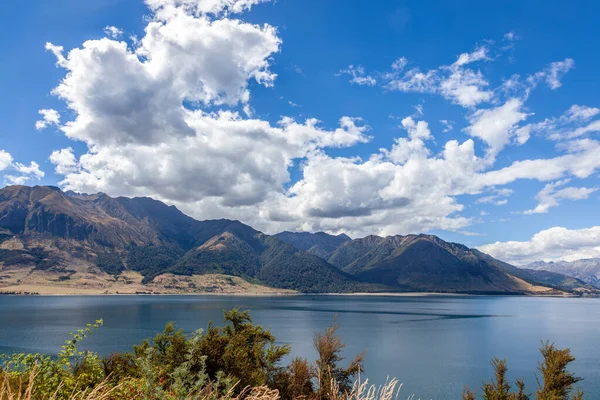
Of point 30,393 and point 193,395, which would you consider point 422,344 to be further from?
point 30,393

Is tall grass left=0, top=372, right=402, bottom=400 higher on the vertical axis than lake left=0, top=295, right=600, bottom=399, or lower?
higher

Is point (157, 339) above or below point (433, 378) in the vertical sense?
above

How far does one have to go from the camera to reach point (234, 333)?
49.6 meters

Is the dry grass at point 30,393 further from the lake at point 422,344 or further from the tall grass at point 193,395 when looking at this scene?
the lake at point 422,344

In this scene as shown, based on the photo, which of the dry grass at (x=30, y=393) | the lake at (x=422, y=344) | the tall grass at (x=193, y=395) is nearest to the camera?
the dry grass at (x=30, y=393)

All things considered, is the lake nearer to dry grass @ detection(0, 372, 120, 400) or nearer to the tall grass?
the tall grass

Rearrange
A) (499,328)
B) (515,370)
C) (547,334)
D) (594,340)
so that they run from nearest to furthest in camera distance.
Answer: (515,370) → (594,340) → (547,334) → (499,328)

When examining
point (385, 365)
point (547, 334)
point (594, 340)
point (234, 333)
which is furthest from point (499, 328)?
point (234, 333)

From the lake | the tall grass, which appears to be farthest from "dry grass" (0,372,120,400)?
the lake

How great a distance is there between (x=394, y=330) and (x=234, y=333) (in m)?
139

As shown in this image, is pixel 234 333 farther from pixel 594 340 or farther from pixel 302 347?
pixel 594 340

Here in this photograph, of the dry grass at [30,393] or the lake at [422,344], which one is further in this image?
the lake at [422,344]

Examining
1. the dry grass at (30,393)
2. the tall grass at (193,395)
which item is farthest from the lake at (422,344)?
the dry grass at (30,393)

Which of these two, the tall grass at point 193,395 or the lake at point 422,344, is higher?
the tall grass at point 193,395
